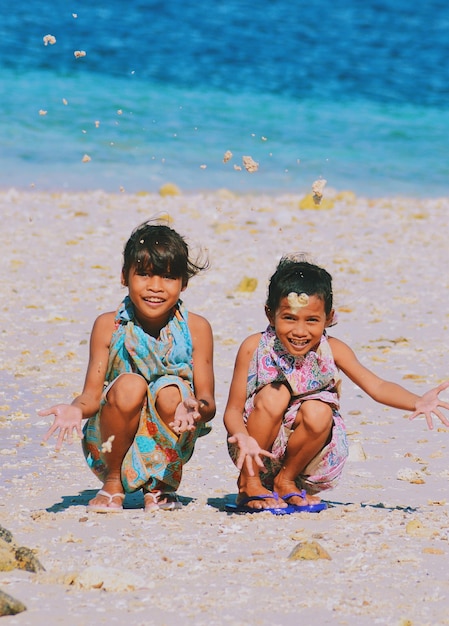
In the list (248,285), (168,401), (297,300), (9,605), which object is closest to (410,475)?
(297,300)

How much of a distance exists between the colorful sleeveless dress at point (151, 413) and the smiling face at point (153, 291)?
8 centimetres

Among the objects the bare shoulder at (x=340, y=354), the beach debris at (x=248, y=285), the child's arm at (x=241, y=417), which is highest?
the beach debris at (x=248, y=285)

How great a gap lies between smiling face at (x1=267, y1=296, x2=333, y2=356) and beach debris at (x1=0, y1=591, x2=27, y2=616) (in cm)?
148

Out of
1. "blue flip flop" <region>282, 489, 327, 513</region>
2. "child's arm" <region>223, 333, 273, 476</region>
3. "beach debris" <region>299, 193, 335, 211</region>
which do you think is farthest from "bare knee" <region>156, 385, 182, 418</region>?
"beach debris" <region>299, 193, 335, 211</region>

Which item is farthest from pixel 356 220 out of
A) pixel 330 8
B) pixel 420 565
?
pixel 330 8

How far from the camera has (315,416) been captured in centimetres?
384

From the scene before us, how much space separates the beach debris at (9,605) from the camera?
273 cm

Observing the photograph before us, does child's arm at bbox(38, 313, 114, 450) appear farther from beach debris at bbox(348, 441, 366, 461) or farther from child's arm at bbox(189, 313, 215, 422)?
beach debris at bbox(348, 441, 366, 461)

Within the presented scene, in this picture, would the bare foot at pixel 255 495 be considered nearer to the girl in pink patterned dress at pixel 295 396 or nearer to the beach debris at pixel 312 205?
the girl in pink patterned dress at pixel 295 396

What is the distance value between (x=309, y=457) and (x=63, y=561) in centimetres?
106

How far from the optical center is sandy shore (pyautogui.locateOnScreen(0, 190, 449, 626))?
2.94m

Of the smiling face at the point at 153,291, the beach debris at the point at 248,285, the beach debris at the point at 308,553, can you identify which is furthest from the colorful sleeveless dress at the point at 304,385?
the beach debris at the point at 248,285

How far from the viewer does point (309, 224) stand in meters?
10.6

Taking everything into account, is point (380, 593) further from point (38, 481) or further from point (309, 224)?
point (309, 224)
